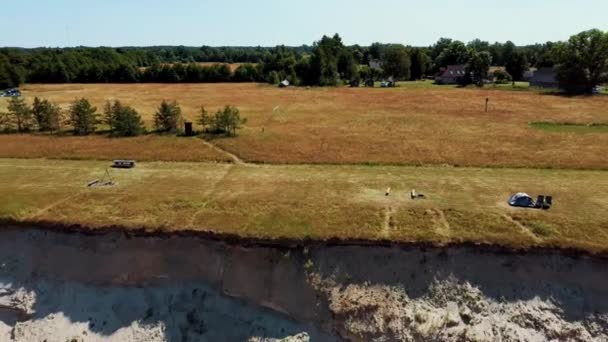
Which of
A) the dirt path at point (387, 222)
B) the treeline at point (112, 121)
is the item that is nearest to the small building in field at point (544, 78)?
the treeline at point (112, 121)

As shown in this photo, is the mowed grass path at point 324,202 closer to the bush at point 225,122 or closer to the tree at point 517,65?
the bush at point 225,122

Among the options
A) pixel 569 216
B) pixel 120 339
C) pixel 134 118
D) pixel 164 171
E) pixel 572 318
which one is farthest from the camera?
pixel 134 118

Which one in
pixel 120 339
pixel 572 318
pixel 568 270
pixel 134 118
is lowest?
pixel 120 339

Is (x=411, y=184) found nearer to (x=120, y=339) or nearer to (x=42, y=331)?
(x=120, y=339)

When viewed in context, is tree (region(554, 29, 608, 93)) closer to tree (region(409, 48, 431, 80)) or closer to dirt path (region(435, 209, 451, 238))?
tree (region(409, 48, 431, 80))

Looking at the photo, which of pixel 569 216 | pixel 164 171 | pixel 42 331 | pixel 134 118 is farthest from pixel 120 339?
pixel 134 118

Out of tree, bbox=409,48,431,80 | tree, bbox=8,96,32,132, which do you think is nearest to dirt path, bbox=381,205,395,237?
tree, bbox=8,96,32,132
